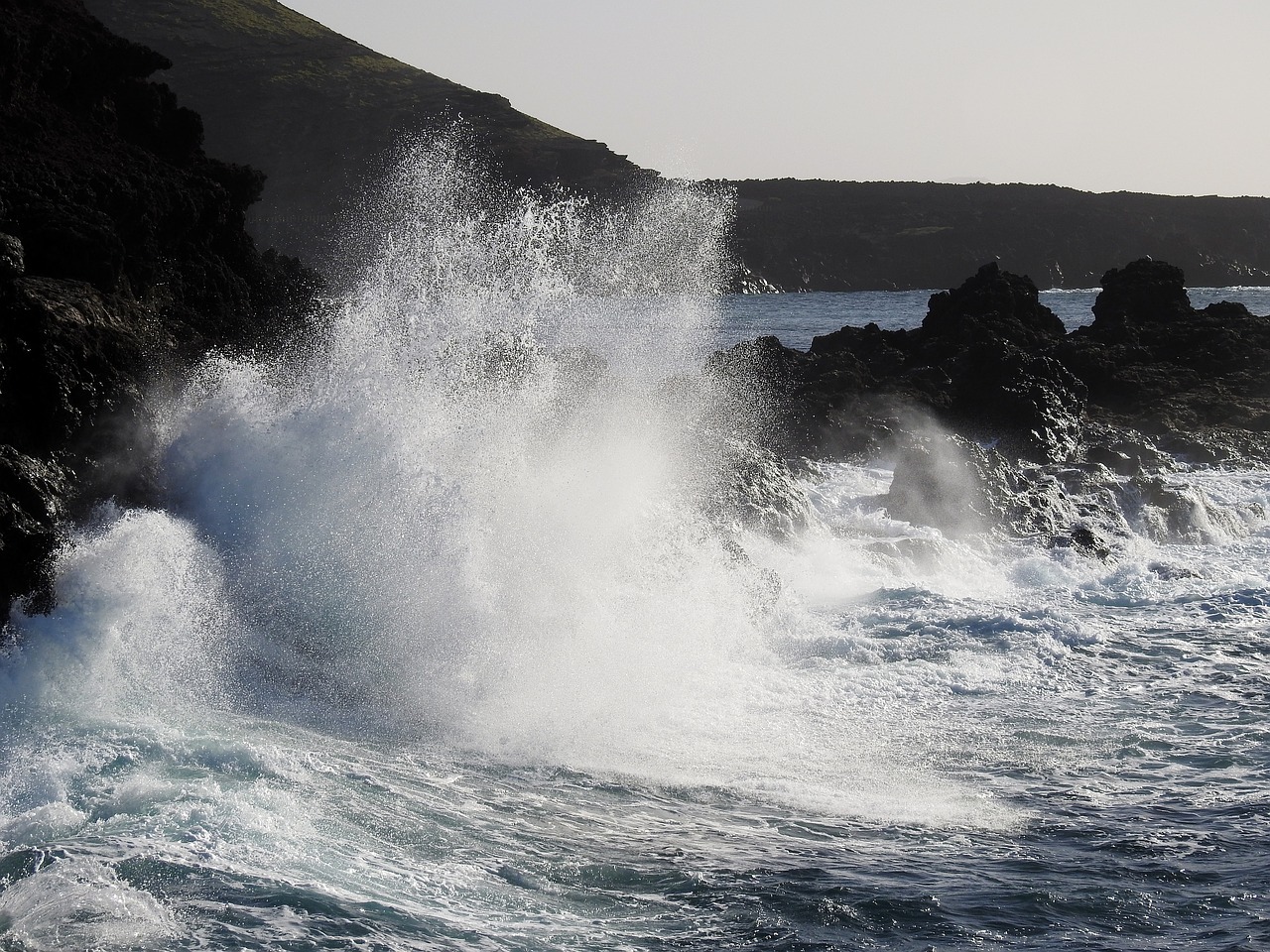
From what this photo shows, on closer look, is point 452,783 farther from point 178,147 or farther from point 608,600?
point 178,147

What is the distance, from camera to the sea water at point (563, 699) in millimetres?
7039

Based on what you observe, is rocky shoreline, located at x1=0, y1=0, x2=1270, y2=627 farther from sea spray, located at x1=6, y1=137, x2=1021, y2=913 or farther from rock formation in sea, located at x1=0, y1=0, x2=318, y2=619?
sea spray, located at x1=6, y1=137, x2=1021, y2=913

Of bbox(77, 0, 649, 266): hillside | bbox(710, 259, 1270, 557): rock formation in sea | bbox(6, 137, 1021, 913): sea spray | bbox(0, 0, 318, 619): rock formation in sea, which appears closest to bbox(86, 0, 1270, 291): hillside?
bbox(77, 0, 649, 266): hillside

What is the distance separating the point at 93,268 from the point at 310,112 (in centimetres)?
8775

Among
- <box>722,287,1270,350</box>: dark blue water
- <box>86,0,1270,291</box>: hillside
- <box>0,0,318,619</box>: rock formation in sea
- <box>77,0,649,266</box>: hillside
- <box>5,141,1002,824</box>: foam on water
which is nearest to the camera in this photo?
<box>5,141,1002,824</box>: foam on water

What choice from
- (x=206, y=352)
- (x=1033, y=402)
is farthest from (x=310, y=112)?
(x=206, y=352)

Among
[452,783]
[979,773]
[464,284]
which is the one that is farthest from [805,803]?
[464,284]

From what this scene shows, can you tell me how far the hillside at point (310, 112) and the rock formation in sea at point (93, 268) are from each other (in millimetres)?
62375

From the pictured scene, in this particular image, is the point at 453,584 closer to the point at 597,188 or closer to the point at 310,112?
the point at 597,188

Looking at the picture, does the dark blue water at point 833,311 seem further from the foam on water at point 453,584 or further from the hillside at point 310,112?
the foam on water at point 453,584

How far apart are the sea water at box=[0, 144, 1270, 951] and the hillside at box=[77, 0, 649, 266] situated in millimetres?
64969

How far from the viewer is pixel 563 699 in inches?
423

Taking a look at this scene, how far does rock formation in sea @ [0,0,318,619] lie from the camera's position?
1040cm

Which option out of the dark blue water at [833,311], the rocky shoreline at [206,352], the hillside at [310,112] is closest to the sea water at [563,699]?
the rocky shoreline at [206,352]
